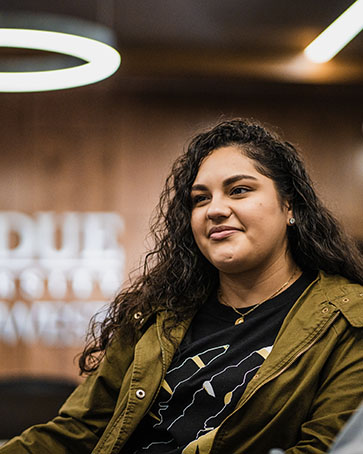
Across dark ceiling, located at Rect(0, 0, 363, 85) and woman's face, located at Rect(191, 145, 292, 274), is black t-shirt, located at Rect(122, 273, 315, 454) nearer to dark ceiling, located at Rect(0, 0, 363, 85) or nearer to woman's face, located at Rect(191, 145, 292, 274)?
woman's face, located at Rect(191, 145, 292, 274)

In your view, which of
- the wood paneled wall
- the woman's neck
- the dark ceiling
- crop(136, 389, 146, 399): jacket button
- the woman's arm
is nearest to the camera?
the woman's arm

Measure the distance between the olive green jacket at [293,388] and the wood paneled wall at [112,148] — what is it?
3.96m

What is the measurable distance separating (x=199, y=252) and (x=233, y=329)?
0.43 m

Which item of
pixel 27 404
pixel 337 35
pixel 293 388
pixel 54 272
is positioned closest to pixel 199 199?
pixel 293 388

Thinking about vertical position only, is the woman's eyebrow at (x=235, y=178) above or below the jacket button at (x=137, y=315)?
above

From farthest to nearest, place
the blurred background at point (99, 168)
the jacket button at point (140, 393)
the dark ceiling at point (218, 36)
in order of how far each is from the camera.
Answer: the blurred background at point (99, 168) → the dark ceiling at point (218, 36) → the jacket button at point (140, 393)

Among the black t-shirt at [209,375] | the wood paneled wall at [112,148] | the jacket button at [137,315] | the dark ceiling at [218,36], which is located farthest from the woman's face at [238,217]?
the wood paneled wall at [112,148]

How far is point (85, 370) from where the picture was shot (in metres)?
2.30

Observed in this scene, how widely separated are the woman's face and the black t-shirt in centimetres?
16

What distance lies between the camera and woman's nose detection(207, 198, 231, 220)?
6.72 ft

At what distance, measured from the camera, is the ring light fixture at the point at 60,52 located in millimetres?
3135

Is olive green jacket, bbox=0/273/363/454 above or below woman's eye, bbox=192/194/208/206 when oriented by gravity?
below

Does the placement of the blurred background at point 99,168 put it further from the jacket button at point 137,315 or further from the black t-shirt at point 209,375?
the black t-shirt at point 209,375

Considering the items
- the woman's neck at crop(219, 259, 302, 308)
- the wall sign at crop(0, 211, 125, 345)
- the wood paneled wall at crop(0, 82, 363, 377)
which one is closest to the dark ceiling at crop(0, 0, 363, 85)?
the wood paneled wall at crop(0, 82, 363, 377)
